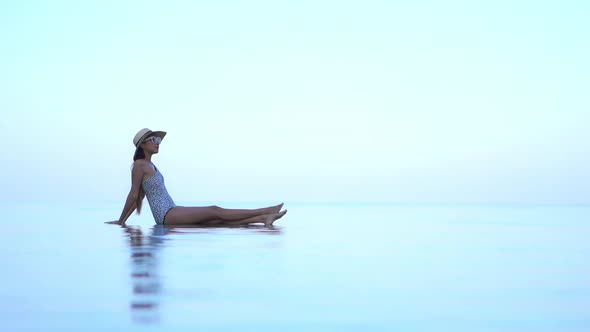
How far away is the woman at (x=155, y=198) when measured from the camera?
410 inches

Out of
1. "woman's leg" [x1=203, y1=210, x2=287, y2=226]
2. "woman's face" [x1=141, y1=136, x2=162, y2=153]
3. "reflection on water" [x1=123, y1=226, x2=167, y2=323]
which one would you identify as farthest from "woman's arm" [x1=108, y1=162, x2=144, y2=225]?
"reflection on water" [x1=123, y1=226, x2=167, y2=323]

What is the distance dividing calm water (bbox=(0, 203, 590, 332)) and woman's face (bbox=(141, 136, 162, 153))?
8.69ft

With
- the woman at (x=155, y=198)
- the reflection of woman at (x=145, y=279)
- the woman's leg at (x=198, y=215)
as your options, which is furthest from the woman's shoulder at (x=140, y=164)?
the reflection of woman at (x=145, y=279)

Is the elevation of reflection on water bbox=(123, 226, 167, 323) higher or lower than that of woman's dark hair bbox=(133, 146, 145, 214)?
lower

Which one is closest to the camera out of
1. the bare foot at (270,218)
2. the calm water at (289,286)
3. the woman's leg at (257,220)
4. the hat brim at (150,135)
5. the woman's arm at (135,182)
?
the calm water at (289,286)

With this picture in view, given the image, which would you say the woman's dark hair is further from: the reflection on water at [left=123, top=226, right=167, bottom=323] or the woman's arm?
the reflection on water at [left=123, top=226, right=167, bottom=323]

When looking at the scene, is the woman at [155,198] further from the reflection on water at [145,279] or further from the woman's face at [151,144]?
the reflection on water at [145,279]

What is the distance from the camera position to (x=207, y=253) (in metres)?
6.65

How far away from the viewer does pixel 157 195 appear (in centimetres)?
1046

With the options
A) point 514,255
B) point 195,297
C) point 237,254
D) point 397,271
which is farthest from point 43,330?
point 514,255

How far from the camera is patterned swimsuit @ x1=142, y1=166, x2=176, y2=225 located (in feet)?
34.1

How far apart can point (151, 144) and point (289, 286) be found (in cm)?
635

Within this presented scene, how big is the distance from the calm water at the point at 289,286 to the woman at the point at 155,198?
2276 mm

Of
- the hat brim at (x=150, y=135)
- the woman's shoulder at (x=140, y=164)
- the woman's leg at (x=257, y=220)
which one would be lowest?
the woman's leg at (x=257, y=220)
